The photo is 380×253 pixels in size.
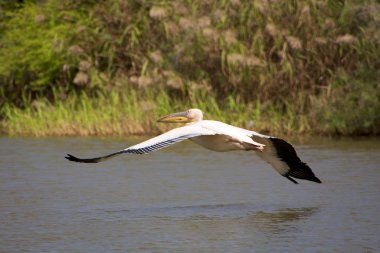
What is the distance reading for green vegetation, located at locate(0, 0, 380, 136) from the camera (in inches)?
714

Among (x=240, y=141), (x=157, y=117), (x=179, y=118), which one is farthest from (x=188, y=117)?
(x=157, y=117)

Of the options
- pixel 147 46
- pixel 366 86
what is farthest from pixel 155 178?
pixel 147 46

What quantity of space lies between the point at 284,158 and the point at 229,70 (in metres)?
9.45

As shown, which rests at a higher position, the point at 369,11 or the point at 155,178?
the point at 369,11

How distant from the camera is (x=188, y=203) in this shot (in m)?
10.5

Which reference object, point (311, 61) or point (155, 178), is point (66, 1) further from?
point (155, 178)

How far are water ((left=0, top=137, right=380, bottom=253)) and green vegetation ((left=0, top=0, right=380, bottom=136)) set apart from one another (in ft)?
7.60

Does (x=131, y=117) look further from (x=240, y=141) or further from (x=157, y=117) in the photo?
(x=240, y=141)

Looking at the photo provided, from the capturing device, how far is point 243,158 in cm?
1523

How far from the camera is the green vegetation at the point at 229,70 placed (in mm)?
18141

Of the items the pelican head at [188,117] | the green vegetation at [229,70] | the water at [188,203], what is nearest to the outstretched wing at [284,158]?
the water at [188,203]

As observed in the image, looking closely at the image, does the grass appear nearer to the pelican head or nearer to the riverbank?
the riverbank

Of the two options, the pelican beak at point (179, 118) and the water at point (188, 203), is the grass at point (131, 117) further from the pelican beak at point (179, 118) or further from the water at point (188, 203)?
the pelican beak at point (179, 118)

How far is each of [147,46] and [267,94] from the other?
331 centimetres
